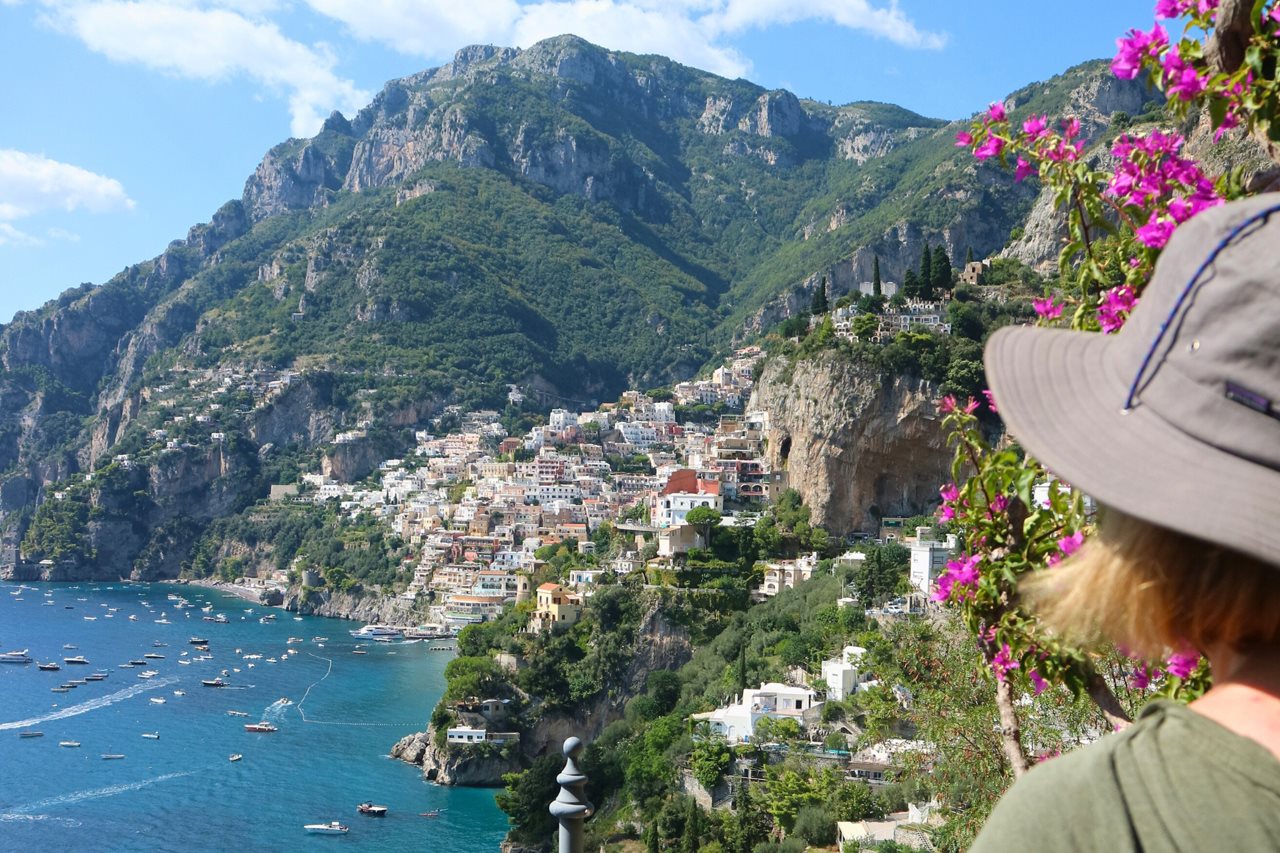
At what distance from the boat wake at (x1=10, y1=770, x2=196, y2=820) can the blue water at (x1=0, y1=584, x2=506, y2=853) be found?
0.13ft

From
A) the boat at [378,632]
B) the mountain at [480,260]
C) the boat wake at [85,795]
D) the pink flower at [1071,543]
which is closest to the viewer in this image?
the pink flower at [1071,543]

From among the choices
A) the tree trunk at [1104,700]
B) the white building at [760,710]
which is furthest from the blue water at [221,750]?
the tree trunk at [1104,700]

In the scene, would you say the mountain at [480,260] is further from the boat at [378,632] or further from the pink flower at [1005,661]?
the pink flower at [1005,661]

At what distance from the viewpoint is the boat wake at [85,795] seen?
72.3 ft

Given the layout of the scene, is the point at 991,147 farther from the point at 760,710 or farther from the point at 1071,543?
the point at 760,710

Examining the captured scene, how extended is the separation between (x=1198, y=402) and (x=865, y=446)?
3029 centimetres

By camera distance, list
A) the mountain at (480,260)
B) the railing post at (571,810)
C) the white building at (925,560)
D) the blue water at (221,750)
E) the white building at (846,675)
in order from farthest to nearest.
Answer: the mountain at (480,260)
the white building at (925,560)
the blue water at (221,750)
the white building at (846,675)
the railing post at (571,810)

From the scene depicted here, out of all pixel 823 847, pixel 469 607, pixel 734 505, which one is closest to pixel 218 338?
pixel 469 607

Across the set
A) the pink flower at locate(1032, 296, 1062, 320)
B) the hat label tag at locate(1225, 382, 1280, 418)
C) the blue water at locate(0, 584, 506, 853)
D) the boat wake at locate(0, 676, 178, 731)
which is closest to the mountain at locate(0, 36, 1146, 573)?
the blue water at locate(0, 584, 506, 853)

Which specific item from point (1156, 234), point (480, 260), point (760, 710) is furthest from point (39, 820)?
point (480, 260)

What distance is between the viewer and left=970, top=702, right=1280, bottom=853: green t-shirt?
0.75 m

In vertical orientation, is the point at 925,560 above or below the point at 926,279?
below

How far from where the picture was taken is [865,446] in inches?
1204

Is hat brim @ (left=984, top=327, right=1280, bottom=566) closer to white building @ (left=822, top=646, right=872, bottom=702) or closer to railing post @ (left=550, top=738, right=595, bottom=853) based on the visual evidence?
railing post @ (left=550, top=738, right=595, bottom=853)
